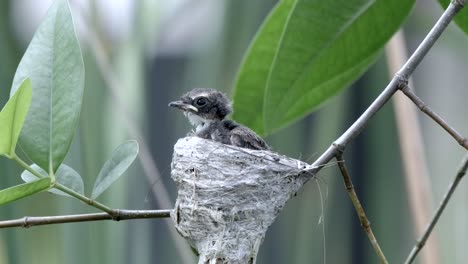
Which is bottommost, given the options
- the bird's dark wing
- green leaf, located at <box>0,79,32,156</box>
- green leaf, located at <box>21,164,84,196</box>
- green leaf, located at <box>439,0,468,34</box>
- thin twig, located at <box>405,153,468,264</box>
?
thin twig, located at <box>405,153,468,264</box>

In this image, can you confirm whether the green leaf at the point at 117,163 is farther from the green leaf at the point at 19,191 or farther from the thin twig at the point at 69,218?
the green leaf at the point at 19,191

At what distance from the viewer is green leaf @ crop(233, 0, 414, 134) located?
171 cm

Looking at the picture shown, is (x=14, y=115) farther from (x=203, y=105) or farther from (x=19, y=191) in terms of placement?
(x=203, y=105)

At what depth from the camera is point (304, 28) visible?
1.71m

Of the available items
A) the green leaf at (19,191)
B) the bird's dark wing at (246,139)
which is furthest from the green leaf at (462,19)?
the green leaf at (19,191)

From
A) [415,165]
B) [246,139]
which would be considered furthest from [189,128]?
[415,165]

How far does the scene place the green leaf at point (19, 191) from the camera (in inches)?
49.6

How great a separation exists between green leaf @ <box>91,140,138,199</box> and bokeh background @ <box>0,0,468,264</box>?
4.43 ft

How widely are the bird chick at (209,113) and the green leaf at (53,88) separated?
1005 millimetres

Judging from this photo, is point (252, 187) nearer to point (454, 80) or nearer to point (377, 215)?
point (377, 215)

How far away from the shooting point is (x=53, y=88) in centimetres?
145

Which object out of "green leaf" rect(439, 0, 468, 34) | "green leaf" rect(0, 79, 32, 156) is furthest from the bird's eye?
"green leaf" rect(0, 79, 32, 156)

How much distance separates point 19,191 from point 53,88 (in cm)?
26

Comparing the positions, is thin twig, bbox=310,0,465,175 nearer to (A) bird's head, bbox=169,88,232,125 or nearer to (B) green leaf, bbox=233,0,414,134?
(B) green leaf, bbox=233,0,414,134
